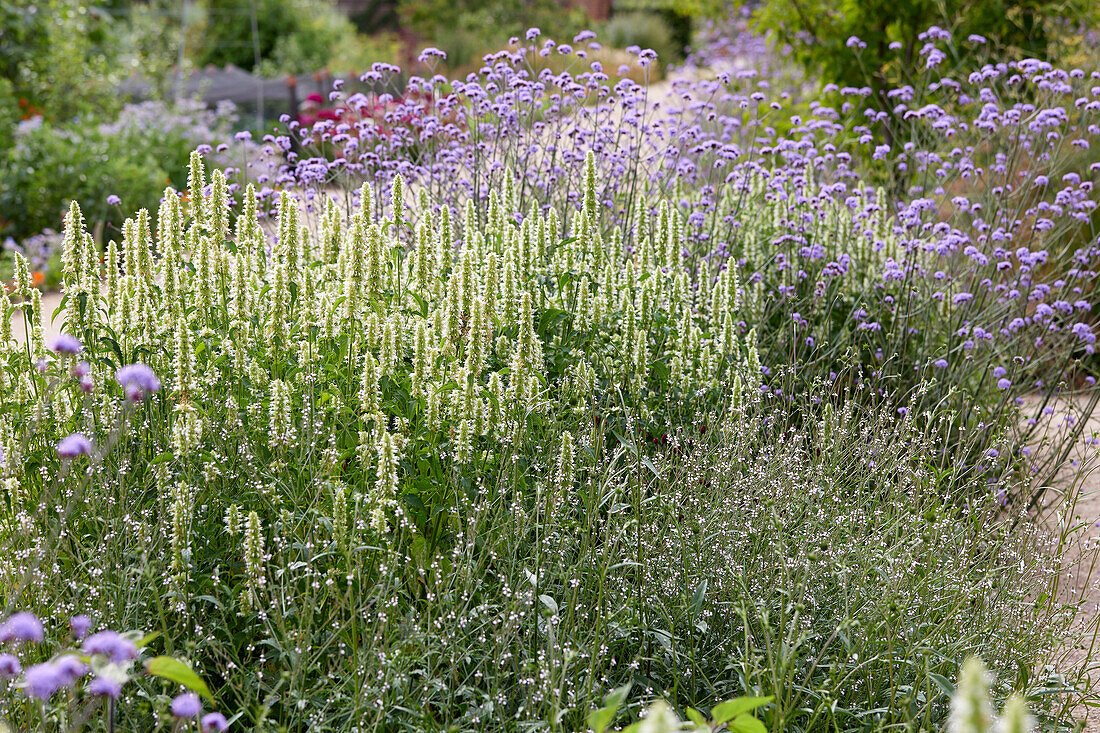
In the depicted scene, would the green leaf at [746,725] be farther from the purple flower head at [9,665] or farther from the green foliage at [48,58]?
the green foliage at [48,58]

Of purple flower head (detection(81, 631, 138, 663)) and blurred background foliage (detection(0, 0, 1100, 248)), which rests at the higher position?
blurred background foliage (detection(0, 0, 1100, 248))

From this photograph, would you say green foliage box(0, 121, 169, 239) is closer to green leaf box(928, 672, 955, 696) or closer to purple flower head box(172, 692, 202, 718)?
purple flower head box(172, 692, 202, 718)

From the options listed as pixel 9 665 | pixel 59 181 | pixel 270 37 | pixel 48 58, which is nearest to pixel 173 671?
pixel 9 665

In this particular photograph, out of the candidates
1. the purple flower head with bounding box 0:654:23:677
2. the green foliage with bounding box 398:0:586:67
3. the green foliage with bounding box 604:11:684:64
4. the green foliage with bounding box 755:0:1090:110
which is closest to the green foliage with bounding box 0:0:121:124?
the green foliage with bounding box 755:0:1090:110

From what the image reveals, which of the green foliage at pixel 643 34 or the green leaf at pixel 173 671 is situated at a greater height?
the green foliage at pixel 643 34

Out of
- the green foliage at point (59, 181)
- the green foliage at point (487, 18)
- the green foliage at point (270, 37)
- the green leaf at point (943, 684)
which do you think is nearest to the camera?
the green leaf at point (943, 684)

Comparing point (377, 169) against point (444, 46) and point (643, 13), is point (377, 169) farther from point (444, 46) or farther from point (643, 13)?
point (643, 13)

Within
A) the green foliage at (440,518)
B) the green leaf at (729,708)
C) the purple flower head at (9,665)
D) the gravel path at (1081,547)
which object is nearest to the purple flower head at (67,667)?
the purple flower head at (9,665)

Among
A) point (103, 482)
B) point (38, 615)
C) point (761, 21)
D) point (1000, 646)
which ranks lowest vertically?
point (1000, 646)

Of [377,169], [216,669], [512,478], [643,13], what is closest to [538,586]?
[512,478]

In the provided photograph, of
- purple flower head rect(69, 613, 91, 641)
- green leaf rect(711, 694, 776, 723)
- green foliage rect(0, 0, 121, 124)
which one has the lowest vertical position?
purple flower head rect(69, 613, 91, 641)

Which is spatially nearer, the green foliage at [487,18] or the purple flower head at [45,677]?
the purple flower head at [45,677]

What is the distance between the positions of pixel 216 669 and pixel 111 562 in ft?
1.25

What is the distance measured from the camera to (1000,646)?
2.87 metres
